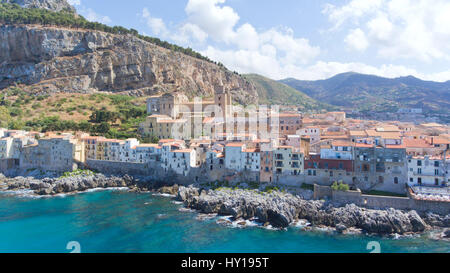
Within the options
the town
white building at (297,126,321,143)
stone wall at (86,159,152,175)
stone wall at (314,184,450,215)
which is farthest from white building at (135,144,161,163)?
stone wall at (314,184,450,215)

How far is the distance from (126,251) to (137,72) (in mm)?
73803

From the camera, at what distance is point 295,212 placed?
30.2 m

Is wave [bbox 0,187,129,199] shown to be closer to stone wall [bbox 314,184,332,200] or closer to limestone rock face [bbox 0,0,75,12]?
stone wall [bbox 314,184,332,200]

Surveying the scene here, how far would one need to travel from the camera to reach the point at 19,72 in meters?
84.0

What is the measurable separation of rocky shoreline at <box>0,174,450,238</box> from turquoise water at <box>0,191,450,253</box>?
148 centimetres

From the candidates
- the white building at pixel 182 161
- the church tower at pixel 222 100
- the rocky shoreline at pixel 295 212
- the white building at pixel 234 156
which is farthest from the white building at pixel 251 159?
the church tower at pixel 222 100

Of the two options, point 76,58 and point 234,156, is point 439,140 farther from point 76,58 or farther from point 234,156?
point 76,58

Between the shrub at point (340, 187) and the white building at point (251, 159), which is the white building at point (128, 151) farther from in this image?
the shrub at point (340, 187)

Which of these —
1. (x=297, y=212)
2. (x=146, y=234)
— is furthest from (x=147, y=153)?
(x=297, y=212)

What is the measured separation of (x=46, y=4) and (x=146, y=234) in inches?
4436

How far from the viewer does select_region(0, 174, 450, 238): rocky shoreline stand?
2673 centimetres
